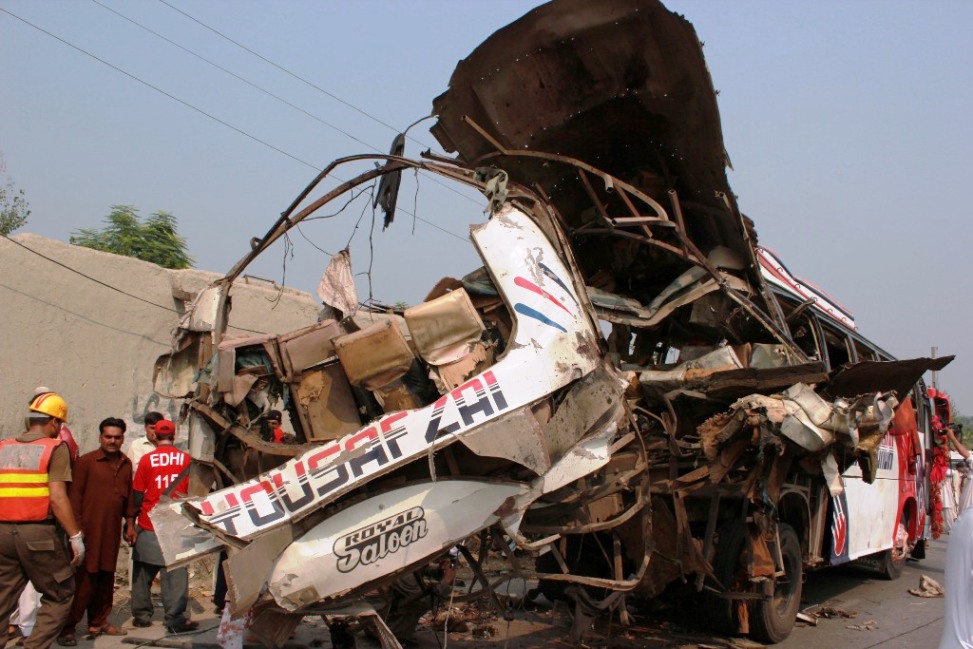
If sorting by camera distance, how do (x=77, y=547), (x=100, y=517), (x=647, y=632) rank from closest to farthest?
(x=77, y=547), (x=100, y=517), (x=647, y=632)

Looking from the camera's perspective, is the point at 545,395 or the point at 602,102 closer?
the point at 545,395

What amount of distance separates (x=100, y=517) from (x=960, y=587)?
207 inches

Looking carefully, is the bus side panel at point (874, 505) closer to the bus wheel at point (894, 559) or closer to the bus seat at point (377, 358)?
A: the bus wheel at point (894, 559)

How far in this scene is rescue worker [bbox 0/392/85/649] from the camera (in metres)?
4.59

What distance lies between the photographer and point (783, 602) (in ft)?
20.4

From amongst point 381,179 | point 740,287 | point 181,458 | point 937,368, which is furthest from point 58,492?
point 937,368

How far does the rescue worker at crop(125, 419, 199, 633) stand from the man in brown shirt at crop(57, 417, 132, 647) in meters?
0.12

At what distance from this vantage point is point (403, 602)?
5.15m

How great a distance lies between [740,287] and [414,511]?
2990mm

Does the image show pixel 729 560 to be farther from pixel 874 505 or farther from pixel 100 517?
pixel 100 517

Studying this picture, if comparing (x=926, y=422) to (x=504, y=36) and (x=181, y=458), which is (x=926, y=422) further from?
(x=181, y=458)

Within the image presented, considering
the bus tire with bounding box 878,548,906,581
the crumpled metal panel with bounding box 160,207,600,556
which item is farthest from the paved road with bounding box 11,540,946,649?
the crumpled metal panel with bounding box 160,207,600,556

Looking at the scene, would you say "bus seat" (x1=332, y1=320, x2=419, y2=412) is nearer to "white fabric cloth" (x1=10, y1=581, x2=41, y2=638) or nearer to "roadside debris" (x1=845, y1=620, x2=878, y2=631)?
"white fabric cloth" (x1=10, y1=581, x2=41, y2=638)

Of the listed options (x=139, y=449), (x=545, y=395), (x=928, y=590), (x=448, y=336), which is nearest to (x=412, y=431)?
(x=448, y=336)
